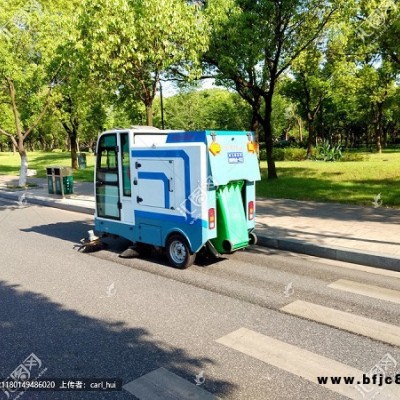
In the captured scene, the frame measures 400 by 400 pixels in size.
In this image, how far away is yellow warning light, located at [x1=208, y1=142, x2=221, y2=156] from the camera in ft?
23.2

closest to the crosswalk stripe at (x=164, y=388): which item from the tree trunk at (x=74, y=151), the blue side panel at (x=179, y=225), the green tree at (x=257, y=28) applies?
the blue side panel at (x=179, y=225)

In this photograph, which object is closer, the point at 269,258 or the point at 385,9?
the point at 269,258

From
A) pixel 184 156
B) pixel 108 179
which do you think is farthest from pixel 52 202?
pixel 184 156

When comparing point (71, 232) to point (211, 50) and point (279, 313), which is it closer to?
point (279, 313)

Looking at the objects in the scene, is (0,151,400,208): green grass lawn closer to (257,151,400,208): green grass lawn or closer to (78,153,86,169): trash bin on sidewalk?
(257,151,400,208): green grass lawn

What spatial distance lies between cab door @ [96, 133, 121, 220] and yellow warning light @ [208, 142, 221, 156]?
2.29 metres

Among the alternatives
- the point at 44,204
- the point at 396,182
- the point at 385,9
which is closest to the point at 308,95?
the point at 396,182

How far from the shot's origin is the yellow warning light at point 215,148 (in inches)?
278

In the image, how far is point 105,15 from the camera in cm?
1141

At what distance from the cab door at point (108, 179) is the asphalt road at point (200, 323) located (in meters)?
1.08

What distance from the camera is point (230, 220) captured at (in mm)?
7625

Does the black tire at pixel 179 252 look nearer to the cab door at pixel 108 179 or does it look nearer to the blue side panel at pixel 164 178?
the blue side panel at pixel 164 178

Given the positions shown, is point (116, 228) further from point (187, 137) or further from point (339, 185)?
point (339, 185)

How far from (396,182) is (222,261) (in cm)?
1075
